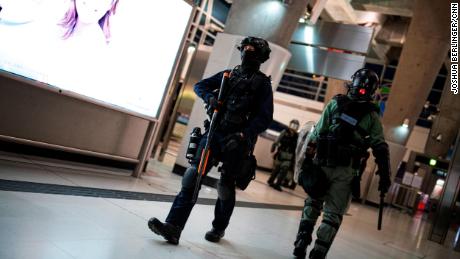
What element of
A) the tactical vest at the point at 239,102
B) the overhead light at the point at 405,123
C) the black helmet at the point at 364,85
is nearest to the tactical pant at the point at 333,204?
the black helmet at the point at 364,85

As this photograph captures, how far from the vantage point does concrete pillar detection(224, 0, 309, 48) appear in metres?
6.60

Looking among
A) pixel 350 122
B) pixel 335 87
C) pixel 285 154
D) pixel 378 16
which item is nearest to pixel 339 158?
pixel 350 122

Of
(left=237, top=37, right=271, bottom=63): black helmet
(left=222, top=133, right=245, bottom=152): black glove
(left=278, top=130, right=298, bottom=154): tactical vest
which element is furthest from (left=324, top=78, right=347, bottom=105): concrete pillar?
(left=222, top=133, right=245, bottom=152): black glove

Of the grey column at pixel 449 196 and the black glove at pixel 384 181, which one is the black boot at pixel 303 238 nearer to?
the black glove at pixel 384 181

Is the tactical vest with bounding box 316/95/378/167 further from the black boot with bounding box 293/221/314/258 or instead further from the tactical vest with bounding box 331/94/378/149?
the black boot with bounding box 293/221/314/258

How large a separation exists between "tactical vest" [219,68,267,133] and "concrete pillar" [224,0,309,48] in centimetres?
372

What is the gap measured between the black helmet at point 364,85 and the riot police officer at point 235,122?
88 cm

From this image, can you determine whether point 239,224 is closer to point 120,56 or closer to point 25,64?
point 120,56

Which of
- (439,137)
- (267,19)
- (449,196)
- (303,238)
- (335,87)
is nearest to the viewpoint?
(303,238)

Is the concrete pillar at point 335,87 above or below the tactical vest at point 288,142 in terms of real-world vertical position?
above

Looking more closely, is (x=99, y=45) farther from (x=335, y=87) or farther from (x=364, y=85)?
(x=335, y=87)

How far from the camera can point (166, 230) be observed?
2738mm

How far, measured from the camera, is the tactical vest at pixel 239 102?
3012mm

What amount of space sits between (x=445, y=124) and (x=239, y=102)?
13.2 meters
